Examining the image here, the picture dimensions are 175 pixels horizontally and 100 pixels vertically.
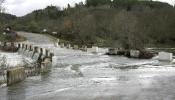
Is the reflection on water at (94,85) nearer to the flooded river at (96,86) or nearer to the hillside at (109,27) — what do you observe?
the flooded river at (96,86)

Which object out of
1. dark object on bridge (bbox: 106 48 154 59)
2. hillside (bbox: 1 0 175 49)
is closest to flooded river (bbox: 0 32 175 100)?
dark object on bridge (bbox: 106 48 154 59)

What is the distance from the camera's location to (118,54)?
5519cm

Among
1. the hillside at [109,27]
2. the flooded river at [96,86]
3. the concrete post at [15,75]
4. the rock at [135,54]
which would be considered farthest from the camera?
the hillside at [109,27]

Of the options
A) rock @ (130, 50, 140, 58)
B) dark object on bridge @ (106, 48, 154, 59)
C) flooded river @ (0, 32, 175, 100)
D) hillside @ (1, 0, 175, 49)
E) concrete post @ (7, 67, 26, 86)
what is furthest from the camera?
hillside @ (1, 0, 175, 49)

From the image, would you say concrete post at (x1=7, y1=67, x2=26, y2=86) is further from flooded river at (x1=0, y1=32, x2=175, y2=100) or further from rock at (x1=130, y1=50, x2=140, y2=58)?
rock at (x1=130, y1=50, x2=140, y2=58)

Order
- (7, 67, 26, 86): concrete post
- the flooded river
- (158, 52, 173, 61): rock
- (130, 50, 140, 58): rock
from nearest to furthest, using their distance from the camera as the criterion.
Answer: the flooded river
(7, 67, 26, 86): concrete post
(158, 52, 173, 61): rock
(130, 50, 140, 58): rock

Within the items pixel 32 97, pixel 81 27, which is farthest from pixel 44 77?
pixel 81 27

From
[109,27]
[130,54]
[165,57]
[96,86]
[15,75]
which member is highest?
[109,27]

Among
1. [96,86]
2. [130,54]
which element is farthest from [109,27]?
[96,86]

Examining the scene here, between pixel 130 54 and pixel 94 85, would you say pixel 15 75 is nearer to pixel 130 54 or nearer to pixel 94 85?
pixel 94 85

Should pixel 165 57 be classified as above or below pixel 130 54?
below

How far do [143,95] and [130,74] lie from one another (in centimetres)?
1063

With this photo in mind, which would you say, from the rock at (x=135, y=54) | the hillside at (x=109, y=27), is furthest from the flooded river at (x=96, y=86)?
the hillside at (x=109, y=27)

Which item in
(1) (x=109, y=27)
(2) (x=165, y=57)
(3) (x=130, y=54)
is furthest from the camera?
(1) (x=109, y=27)
